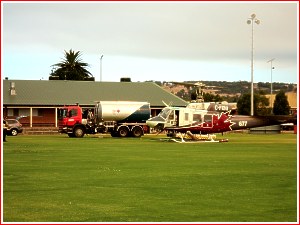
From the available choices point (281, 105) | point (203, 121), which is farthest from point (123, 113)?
point (281, 105)

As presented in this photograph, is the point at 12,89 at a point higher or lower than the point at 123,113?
higher

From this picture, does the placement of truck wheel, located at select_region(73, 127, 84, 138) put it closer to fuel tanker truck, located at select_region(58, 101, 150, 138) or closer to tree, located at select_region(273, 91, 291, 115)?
fuel tanker truck, located at select_region(58, 101, 150, 138)

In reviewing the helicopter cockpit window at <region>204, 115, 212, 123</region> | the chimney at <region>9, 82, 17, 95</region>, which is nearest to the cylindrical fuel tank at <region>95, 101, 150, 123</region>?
the helicopter cockpit window at <region>204, 115, 212, 123</region>

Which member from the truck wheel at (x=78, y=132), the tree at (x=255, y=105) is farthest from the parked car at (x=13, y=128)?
the tree at (x=255, y=105)

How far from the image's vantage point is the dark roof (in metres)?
64.8

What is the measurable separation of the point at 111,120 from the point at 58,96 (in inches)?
775

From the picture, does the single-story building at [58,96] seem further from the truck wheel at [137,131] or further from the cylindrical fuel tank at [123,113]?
the truck wheel at [137,131]

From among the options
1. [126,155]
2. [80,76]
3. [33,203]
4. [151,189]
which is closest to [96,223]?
[33,203]

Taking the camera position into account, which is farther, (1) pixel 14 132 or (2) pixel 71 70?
(2) pixel 71 70

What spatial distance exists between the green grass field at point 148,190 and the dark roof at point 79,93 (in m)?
42.2

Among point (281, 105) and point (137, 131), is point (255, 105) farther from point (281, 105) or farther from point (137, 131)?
point (137, 131)

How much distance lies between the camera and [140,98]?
224 feet

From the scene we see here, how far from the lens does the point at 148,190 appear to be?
570 inches

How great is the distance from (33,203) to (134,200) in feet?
6.55
